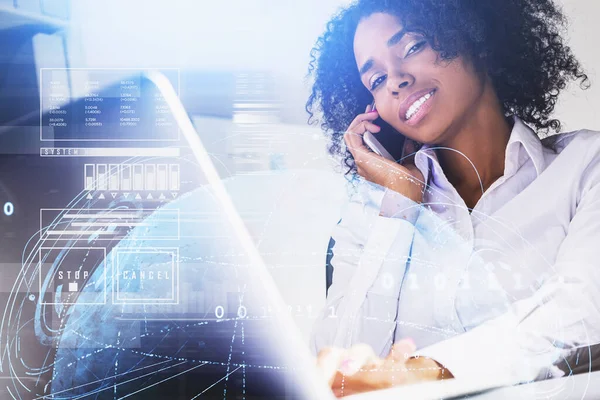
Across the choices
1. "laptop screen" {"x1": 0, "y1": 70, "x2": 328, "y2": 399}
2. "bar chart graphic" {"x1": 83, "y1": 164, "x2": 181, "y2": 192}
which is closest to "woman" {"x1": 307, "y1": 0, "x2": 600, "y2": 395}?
"laptop screen" {"x1": 0, "y1": 70, "x2": 328, "y2": 399}

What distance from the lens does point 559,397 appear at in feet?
4.00

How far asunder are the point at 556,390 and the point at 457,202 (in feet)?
1.47

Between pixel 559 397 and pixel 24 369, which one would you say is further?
pixel 24 369

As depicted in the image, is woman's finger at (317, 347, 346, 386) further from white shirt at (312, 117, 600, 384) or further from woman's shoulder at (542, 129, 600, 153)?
woman's shoulder at (542, 129, 600, 153)

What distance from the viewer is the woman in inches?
47.6

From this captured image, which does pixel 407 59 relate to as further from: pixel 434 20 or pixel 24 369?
pixel 24 369

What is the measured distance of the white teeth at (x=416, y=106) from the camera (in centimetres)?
125

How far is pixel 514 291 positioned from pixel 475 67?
485mm

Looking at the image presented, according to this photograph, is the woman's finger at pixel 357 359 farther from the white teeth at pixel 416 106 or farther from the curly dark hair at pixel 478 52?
the white teeth at pixel 416 106

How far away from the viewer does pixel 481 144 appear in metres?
1.25

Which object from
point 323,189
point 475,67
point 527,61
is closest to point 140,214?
point 323,189

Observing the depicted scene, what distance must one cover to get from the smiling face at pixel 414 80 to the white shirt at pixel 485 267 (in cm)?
8

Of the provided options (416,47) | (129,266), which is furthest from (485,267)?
(129,266)

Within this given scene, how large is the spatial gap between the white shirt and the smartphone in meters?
0.05
